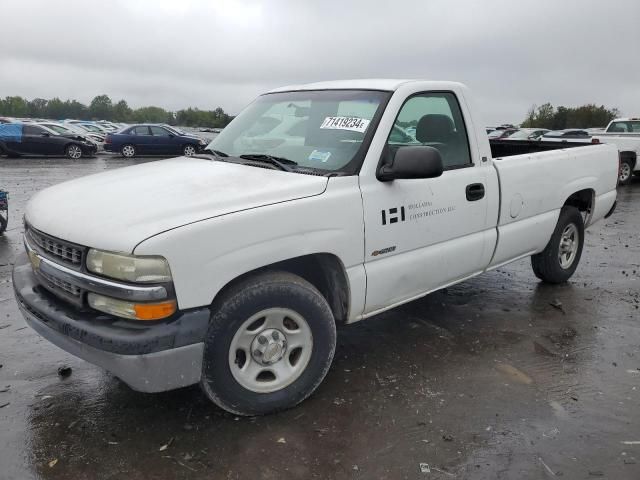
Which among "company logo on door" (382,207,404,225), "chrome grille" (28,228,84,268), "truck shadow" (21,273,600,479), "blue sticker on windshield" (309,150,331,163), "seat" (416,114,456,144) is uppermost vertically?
"seat" (416,114,456,144)

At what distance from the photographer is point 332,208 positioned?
10.1 ft

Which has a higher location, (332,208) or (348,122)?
(348,122)

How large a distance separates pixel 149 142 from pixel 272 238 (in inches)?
843

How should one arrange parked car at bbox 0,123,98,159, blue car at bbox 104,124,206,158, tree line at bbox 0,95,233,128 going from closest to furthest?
1. parked car at bbox 0,123,98,159
2. blue car at bbox 104,124,206,158
3. tree line at bbox 0,95,233,128

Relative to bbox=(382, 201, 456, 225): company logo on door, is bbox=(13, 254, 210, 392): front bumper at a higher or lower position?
lower

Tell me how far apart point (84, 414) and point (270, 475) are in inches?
48.2

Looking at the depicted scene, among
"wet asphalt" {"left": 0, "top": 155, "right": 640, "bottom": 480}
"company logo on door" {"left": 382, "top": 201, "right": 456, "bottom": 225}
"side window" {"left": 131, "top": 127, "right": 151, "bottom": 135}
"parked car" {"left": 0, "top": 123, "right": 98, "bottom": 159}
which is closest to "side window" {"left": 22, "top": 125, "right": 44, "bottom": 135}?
"parked car" {"left": 0, "top": 123, "right": 98, "bottom": 159}

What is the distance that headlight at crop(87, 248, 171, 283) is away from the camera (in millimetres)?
2500

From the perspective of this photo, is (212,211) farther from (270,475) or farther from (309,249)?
(270,475)

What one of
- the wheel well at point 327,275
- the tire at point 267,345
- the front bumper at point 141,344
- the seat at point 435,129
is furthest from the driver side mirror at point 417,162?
the front bumper at point 141,344

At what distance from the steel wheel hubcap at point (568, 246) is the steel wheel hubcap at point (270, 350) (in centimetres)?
333

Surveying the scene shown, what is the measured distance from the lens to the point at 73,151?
70.9ft

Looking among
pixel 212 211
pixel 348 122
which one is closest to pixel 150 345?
pixel 212 211

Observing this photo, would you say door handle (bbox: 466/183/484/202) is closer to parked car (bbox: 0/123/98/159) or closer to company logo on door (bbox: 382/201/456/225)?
company logo on door (bbox: 382/201/456/225)
